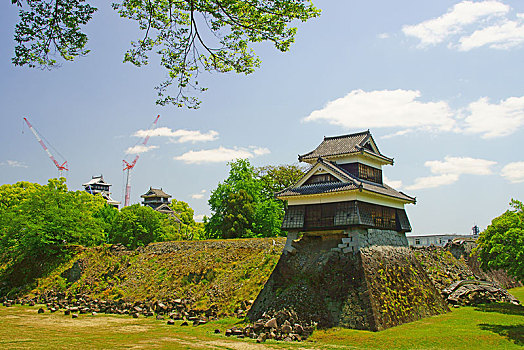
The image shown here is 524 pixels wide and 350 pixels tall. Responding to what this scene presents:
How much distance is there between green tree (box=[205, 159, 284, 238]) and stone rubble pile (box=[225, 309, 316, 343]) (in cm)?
1966

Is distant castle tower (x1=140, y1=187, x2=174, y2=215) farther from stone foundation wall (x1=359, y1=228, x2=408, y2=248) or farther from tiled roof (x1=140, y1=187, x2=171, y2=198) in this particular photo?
stone foundation wall (x1=359, y1=228, x2=408, y2=248)

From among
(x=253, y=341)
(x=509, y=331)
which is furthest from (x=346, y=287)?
(x=509, y=331)

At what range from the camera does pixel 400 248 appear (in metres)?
23.1

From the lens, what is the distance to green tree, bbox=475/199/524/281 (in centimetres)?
1948

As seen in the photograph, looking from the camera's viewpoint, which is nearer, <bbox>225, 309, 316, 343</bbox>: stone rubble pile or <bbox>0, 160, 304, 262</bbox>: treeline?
<bbox>225, 309, 316, 343</bbox>: stone rubble pile

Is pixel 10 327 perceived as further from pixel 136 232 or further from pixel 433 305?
pixel 433 305

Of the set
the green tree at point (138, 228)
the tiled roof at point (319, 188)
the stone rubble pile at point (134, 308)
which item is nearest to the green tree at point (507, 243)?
the tiled roof at point (319, 188)

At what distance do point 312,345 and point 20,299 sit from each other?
90.0 ft

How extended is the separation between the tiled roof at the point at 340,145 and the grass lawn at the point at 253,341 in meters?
9.88

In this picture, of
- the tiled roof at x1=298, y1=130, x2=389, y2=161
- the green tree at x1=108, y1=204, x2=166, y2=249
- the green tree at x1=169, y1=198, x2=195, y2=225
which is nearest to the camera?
the tiled roof at x1=298, y1=130, x2=389, y2=161

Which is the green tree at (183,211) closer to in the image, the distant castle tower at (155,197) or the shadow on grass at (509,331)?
the distant castle tower at (155,197)

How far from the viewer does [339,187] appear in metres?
20.6

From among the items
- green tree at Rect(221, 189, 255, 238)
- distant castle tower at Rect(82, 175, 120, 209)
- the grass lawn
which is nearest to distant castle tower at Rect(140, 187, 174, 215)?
distant castle tower at Rect(82, 175, 120, 209)

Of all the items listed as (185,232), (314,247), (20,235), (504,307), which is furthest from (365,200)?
(185,232)
